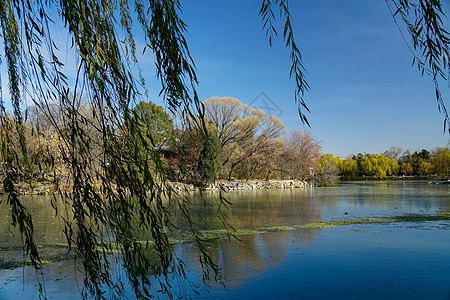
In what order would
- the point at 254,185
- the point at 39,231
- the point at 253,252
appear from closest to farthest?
the point at 253,252, the point at 39,231, the point at 254,185

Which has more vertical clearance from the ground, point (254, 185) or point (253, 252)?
point (254, 185)

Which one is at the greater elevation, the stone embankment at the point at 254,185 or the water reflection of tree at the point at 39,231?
the stone embankment at the point at 254,185

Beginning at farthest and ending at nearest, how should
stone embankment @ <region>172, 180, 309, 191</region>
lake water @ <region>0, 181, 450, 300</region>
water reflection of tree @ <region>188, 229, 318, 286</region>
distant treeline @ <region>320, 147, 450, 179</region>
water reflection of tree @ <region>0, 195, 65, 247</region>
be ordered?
distant treeline @ <region>320, 147, 450, 179</region> → stone embankment @ <region>172, 180, 309, 191</region> → water reflection of tree @ <region>0, 195, 65, 247</region> → water reflection of tree @ <region>188, 229, 318, 286</region> → lake water @ <region>0, 181, 450, 300</region>

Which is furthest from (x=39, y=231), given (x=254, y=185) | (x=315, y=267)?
(x=254, y=185)

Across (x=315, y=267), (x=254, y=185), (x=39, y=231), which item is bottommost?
(x=315, y=267)

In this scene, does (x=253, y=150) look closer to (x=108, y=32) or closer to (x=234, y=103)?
(x=234, y=103)

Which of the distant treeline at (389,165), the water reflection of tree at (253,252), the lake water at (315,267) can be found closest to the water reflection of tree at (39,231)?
the lake water at (315,267)

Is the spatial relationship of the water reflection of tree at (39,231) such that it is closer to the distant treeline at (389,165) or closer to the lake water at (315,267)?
the lake water at (315,267)

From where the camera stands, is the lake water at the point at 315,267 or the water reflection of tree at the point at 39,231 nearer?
the lake water at the point at 315,267

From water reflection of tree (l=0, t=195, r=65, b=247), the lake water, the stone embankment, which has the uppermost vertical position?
the stone embankment

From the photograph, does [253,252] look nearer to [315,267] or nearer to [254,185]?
[315,267]

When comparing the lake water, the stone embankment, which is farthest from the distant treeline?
the lake water

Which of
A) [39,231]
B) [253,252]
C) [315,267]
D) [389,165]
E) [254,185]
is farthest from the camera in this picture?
[389,165]

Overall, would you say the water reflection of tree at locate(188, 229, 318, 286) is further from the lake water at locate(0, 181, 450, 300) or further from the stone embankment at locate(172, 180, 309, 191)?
the stone embankment at locate(172, 180, 309, 191)
